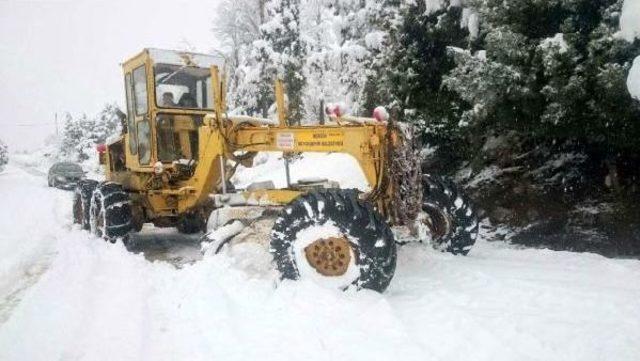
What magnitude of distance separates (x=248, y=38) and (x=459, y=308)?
2290 cm

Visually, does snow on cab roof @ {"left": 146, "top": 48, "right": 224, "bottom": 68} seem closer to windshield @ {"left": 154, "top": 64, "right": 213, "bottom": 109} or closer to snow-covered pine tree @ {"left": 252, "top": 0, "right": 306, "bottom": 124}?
windshield @ {"left": 154, "top": 64, "right": 213, "bottom": 109}

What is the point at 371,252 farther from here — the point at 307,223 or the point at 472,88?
the point at 472,88

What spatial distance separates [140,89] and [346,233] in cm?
532

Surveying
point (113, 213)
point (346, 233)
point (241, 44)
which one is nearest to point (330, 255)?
point (346, 233)

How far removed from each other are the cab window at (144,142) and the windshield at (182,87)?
1.59 feet

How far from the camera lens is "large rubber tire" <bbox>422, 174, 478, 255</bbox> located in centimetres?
636

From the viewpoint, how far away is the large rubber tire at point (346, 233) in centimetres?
485

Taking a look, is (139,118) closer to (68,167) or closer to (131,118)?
(131,118)

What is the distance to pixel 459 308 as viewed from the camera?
4508 millimetres

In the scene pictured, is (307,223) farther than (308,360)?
Yes

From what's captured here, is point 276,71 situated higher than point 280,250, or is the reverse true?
point 276,71

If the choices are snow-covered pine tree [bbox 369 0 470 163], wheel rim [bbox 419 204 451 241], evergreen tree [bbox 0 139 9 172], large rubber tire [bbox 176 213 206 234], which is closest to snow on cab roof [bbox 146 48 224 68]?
large rubber tire [bbox 176 213 206 234]

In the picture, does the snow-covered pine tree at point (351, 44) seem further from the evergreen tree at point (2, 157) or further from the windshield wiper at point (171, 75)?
the evergreen tree at point (2, 157)

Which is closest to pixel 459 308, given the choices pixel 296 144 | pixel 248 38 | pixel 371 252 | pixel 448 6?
pixel 371 252
